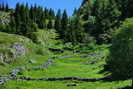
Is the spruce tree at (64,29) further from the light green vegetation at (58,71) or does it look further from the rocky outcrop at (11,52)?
the rocky outcrop at (11,52)

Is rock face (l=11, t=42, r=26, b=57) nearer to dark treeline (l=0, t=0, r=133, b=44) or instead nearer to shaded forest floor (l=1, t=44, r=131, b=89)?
shaded forest floor (l=1, t=44, r=131, b=89)

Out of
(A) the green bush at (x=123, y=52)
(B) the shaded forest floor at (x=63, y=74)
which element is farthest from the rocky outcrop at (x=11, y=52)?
(A) the green bush at (x=123, y=52)

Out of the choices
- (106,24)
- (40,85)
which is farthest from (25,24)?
(40,85)

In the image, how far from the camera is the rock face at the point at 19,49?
103 metres

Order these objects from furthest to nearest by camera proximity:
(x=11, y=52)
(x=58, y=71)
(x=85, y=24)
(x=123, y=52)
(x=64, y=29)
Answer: (x=85, y=24) < (x=64, y=29) < (x=11, y=52) < (x=58, y=71) < (x=123, y=52)

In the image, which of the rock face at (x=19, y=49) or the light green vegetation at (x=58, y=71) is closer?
the light green vegetation at (x=58, y=71)

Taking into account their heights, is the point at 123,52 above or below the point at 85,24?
below

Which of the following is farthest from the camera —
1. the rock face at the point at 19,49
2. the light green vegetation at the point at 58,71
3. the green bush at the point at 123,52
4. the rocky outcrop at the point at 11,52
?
the rock face at the point at 19,49

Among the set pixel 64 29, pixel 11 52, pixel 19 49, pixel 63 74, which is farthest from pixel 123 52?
pixel 64 29

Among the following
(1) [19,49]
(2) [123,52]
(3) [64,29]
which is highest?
(3) [64,29]

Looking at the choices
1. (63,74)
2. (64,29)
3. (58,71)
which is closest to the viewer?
(63,74)

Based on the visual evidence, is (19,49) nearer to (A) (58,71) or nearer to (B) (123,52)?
(A) (58,71)

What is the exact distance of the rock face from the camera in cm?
10291

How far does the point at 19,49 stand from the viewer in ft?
345
